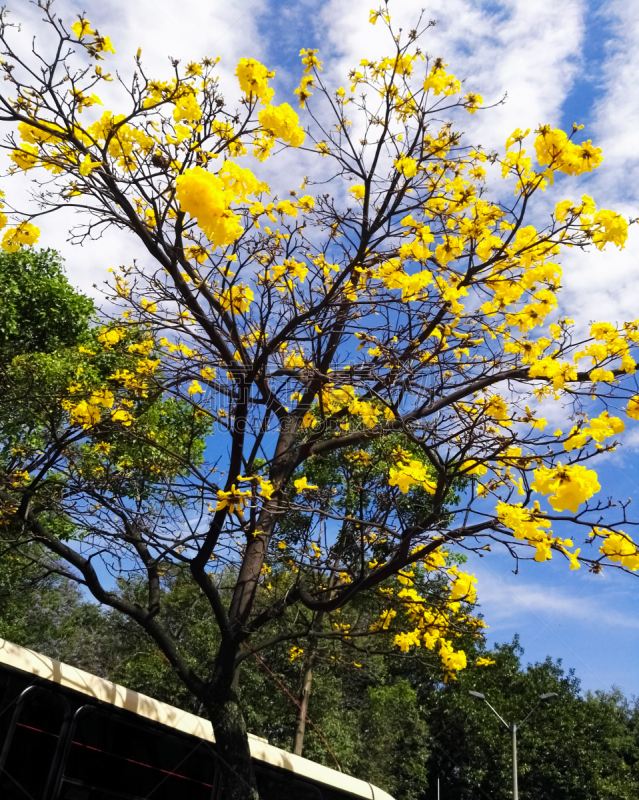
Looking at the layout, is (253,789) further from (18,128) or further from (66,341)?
(66,341)

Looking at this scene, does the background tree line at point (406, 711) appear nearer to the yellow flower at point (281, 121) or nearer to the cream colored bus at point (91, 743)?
the cream colored bus at point (91, 743)

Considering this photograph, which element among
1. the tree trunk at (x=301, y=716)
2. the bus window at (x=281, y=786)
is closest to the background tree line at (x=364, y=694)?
the tree trunk at (x=301, y=716)

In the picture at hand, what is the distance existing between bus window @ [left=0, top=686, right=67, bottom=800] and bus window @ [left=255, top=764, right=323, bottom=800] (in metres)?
1.81

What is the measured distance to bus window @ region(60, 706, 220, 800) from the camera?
416cm

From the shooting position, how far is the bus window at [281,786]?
521 centimetres

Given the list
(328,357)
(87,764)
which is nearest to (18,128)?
Answer: (328,357)

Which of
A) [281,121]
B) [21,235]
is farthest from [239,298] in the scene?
[21,235]

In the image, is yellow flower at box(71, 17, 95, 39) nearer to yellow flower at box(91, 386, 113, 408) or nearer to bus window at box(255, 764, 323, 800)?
yellow flower at box(91, 386, 113, 408)

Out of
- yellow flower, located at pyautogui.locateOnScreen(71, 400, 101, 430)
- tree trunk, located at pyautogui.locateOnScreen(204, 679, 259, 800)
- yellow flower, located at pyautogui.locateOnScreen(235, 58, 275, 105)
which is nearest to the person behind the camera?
yellow flower, located at pyautogui.locateOnScreen(235, 58, 275, 105)

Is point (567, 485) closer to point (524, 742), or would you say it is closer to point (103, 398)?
point (103, 398)

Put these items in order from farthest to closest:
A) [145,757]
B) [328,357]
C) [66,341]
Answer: [66,341] → [328,357] → [145,757]

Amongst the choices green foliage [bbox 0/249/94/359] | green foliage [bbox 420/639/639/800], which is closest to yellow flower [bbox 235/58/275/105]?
green foliage [bbox 0/249/94/359]

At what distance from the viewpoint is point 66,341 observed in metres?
11.4

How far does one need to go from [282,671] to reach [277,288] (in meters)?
12.2
